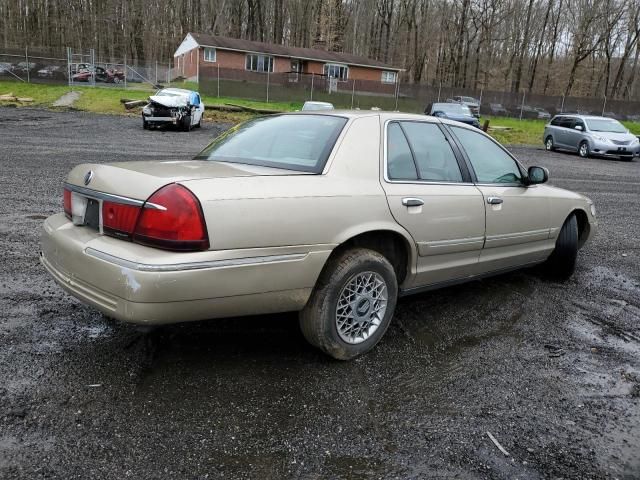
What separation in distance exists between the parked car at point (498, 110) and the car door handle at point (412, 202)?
123 ft

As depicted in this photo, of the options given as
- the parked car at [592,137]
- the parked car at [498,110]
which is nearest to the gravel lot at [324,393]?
the parked car at [592,137]

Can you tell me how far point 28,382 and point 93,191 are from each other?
3.65ft

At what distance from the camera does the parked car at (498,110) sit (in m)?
38.2

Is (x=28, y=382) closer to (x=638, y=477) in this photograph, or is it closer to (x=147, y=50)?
(x=638, y=477)

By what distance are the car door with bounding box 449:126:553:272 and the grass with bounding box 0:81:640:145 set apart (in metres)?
22.6

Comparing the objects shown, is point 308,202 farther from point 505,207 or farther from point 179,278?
point 505,207

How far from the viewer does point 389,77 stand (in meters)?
51.4

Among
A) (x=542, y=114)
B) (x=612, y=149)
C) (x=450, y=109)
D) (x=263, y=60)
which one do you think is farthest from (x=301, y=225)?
(x=263, y=60)

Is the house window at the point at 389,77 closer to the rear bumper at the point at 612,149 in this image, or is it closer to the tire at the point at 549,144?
the tire at the point at 549,144

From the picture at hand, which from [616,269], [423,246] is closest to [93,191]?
[423,246]

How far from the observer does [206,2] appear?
192 ft

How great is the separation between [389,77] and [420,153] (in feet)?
164

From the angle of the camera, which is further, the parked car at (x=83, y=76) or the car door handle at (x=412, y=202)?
the parked car at (x=83, y=76)

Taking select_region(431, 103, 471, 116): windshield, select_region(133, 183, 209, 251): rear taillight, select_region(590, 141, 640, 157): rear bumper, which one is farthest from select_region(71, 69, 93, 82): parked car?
select_region(133, 183, 209, 251): rear taillight
